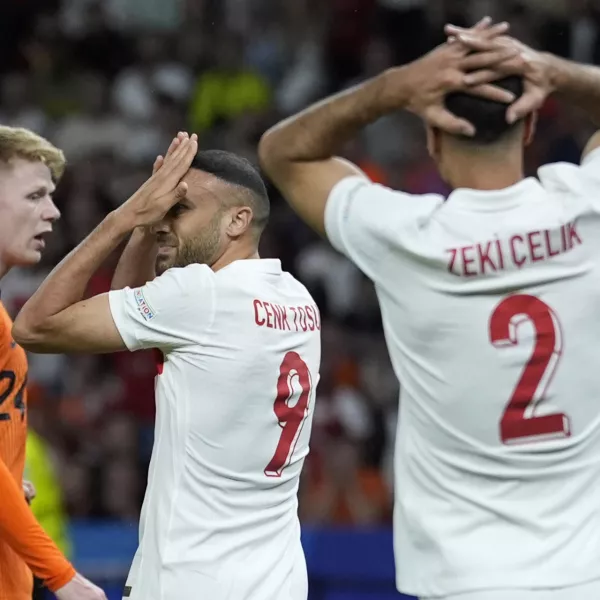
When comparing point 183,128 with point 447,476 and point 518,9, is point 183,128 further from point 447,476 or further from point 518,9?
point 447,476

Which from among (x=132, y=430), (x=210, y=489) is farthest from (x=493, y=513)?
(x=132, y=430)

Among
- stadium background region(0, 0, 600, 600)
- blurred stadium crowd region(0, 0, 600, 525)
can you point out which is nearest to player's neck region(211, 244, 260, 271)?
stadium background region(0, 0, 600, 600)

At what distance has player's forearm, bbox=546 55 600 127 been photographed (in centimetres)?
295

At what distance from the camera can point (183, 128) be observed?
1181 cm

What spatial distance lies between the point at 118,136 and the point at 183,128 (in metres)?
0.58

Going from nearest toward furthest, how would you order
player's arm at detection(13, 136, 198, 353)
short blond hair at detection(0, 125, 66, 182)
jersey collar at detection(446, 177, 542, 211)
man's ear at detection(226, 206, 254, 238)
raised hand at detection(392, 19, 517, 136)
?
raised hand at detection(392, 19, 517, 136) < jersey collar at detection(446, 177, 542, 211) < player's arm at detection(13, 136, 198, 353) < man's ear at detection(226, 206, 254, 238) < short blond hair at detection(0, 125, 66, 182)

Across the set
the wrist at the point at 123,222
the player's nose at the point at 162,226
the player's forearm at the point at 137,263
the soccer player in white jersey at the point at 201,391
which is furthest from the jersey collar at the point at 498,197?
the player's forearm at the point at 137,263

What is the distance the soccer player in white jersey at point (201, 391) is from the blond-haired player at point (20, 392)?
297 mm

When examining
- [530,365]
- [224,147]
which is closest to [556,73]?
[530,365]

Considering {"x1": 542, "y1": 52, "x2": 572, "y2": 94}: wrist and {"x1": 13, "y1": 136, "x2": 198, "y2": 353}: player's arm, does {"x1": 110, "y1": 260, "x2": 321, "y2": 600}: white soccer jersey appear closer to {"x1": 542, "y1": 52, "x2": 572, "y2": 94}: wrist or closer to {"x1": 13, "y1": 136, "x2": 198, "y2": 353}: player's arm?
{"x1": 13, "y1": 136, "x2": 198, "y2": 353}: player's arm

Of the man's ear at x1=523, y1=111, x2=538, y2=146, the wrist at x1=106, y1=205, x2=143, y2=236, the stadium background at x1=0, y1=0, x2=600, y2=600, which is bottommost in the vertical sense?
the stadium background at x1=0, y1=0, x2=600, y2=600

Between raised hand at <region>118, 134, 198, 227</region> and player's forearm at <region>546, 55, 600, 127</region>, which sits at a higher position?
player's forearm at <region>546, 55, 600, 127</region>

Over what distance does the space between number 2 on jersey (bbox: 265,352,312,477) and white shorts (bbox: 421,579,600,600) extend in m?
1.25

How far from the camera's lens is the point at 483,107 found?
2.88 m
